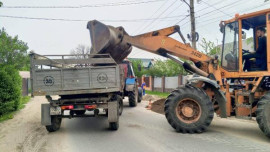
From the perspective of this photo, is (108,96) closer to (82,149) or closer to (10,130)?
(82,149)

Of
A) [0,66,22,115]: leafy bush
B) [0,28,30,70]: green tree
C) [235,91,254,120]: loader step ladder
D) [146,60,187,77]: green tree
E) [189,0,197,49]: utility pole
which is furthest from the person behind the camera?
[146,60,187,77]: green tree

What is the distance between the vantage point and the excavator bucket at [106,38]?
7.81 metres

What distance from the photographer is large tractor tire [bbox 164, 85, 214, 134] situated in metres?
7.00

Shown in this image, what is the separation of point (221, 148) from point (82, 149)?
10.2 feet

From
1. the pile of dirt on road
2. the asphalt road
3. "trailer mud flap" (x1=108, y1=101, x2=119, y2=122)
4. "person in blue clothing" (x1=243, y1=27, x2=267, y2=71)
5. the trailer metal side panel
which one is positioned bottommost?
the asphalt road

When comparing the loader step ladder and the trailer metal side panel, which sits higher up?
the trailer metal side panel

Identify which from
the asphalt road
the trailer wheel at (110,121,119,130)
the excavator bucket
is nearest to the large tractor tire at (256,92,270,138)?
the asphalt road

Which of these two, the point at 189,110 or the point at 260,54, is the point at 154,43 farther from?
the point at 260,54

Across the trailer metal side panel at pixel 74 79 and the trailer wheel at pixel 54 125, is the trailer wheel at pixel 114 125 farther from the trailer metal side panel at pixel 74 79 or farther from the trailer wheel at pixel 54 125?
the trailer wheel at pixel 54 125

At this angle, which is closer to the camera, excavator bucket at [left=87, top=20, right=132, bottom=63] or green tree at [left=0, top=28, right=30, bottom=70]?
excavator bucket at [left=87, top=20, right=132, bottom=63]

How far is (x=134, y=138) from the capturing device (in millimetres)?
6703

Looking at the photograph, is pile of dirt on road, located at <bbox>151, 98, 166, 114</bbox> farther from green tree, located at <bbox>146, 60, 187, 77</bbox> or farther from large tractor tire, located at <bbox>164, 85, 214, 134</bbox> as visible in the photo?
green tree, located at <bbox>146, 60, 187, 77</bbox>

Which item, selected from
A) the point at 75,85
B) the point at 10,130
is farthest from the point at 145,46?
the point at 10,130

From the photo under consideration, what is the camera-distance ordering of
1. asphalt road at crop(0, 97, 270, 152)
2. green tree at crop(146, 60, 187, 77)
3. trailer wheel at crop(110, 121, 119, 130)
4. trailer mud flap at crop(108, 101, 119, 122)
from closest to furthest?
1. asphalt road at crop(0, 97, 270, 152)
2. trailer mud flap at crop(108, 101, 119, 122)
3. trailer wheel at crop(110, 121, 119, 130)
4. green tree at crop(146, 60, 187, 77)
